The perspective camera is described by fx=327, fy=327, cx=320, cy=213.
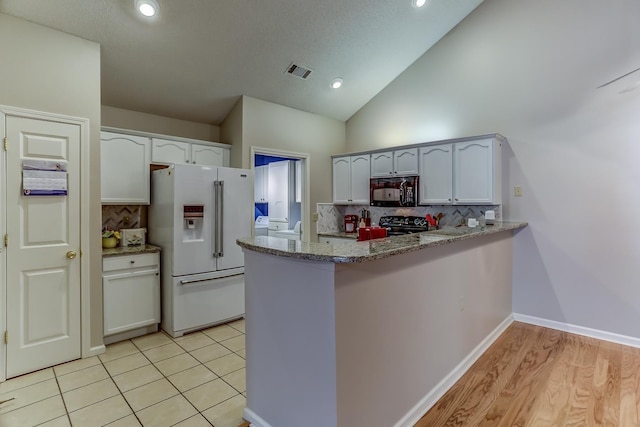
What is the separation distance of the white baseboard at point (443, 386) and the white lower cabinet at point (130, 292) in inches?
104

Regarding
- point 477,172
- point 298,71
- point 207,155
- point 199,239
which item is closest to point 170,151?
point 207,155

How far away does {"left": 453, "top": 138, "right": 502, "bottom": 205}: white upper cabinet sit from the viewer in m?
3.44

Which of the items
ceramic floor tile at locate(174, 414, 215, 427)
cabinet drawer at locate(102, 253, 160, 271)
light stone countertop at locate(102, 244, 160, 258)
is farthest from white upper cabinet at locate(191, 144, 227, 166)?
ceramic floor tile at locate(174, 414, 215, 427)

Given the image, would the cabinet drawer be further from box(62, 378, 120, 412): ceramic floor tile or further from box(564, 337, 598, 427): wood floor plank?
box(564, 337, 598, 427): wood floor plank

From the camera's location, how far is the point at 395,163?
4234 millimetres

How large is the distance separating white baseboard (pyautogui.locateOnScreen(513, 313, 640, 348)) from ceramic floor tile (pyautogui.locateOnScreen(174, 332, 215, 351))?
3.32 m

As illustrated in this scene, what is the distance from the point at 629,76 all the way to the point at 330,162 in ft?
11.0

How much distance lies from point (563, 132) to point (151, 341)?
4566 mm

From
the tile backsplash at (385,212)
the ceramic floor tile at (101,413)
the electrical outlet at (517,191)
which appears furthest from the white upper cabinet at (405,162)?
the ceramic floor tile at (101,413)

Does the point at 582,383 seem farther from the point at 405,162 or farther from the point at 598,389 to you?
the point at 405,162

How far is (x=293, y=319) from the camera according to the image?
163 centimetres

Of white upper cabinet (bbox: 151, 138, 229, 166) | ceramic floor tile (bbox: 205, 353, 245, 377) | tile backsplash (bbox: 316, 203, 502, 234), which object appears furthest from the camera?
tile backsplash (bbox: 316, 203, 502, 234)

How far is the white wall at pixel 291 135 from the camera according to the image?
13.1 feet

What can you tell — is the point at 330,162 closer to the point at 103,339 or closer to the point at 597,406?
the point at 103,339
